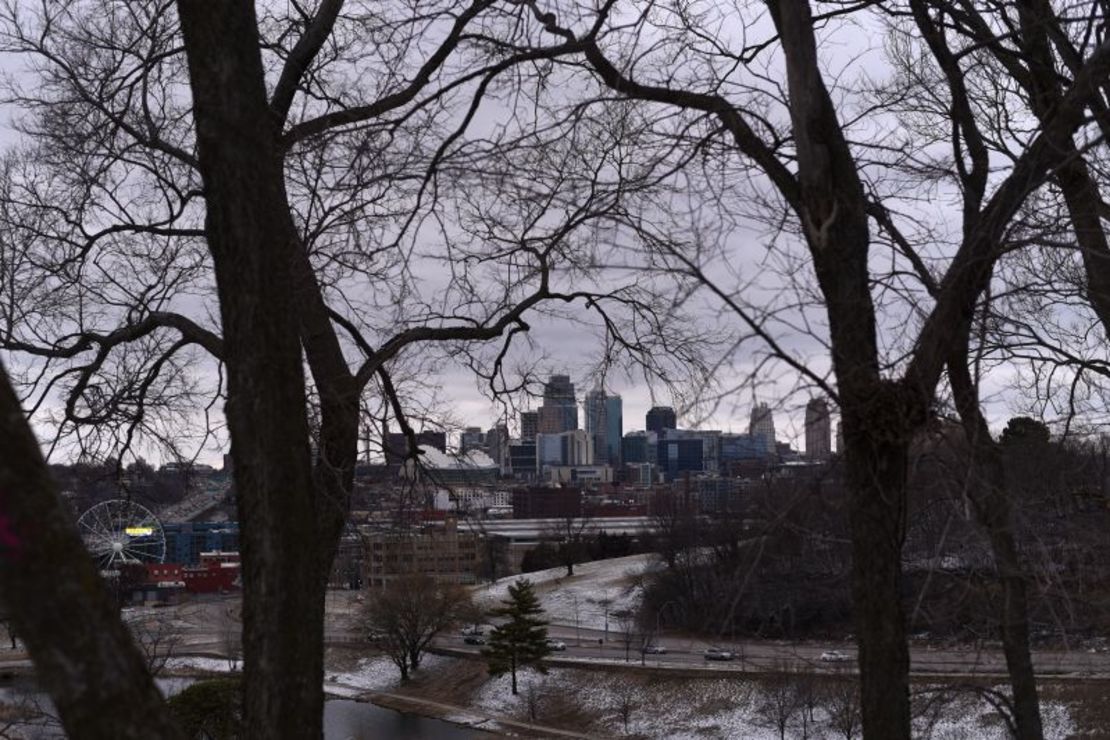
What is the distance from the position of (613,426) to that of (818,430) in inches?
170

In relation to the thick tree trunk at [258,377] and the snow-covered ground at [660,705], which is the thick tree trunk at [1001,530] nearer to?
the thick tree trunk at [258,377]

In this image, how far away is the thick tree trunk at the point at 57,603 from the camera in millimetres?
2676

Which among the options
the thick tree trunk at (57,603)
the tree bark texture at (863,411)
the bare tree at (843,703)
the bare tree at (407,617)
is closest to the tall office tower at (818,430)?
the tree bark texture at (863,411)

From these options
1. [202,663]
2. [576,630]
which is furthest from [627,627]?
[202,663]

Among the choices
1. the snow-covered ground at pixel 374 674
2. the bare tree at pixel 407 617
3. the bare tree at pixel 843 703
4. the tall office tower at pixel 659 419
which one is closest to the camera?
the tall office tower at pixel 659 419

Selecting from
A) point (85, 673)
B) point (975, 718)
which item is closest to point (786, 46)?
point (85, 673)

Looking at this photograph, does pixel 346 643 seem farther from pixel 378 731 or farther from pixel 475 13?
pixel 475 13

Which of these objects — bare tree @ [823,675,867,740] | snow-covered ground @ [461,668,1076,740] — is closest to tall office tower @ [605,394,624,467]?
bare tree @ [823,675,867,740]

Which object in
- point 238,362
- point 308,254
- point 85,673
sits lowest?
point 85,673

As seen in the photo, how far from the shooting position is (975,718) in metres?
20.6

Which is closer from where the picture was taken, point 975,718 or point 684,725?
point 975,718

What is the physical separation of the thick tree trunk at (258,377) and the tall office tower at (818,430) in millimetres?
1777

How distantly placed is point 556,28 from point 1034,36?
9.45 feet

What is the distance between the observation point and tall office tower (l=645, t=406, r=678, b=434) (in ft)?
21.4
